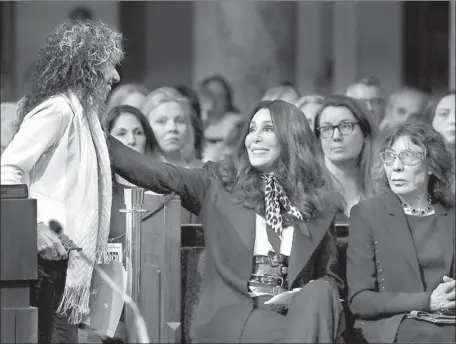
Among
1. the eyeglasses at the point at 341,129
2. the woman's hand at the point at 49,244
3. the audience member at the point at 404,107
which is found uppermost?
the audience member at the point at 404,107

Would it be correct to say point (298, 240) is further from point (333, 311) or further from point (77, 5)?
point (77, 5)

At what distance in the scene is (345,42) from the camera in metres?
12.0

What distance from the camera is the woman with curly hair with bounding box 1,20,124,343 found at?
5074 millimetres

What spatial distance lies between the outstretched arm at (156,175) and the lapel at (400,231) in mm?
842

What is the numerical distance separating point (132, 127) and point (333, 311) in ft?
5.92

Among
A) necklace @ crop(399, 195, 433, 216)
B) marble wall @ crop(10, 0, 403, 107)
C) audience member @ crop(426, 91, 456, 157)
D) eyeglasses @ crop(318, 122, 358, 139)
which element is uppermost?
marble wall @ crop(10, 0, 403, 107)

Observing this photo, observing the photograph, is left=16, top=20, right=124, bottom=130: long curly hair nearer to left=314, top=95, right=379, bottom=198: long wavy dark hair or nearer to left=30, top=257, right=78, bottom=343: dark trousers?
left=30, top=257, right=78, bottom=343: dark trousers

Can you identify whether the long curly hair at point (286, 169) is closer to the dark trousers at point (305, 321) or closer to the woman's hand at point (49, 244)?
the dark trousers at point (305, 321)

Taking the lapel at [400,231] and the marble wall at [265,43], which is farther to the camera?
the marble wall at [265,43]

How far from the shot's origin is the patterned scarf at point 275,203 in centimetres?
548

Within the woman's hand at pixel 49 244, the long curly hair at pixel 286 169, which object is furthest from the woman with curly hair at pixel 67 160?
the long curly hair at pixel 286 169

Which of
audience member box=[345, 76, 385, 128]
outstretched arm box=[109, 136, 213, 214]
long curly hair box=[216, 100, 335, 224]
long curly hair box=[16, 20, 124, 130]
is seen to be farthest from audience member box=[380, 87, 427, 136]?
long curly hair box=[16, 20, 124, 130]

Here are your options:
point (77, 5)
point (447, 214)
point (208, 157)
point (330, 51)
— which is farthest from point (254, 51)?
point (447, 214)

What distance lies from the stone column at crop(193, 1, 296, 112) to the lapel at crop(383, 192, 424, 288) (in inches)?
233
